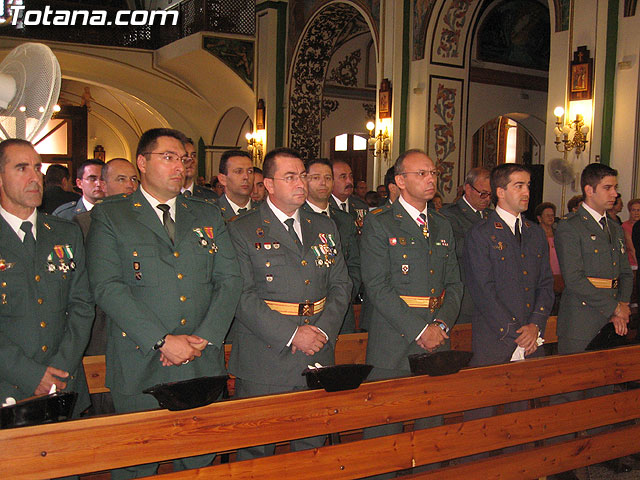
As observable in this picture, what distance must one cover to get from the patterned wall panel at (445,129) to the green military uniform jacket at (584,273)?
5.87 m

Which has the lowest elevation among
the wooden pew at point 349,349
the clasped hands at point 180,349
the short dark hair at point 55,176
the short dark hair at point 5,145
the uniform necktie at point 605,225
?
the wooden pew at point 349,349

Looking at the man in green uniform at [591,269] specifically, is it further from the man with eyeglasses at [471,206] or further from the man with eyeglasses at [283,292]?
the man with eyeglasses at [283,292]

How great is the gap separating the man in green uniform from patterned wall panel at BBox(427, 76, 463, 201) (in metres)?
5.83

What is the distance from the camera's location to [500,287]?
295cm

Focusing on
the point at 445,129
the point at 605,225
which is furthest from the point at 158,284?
the point at 445,129

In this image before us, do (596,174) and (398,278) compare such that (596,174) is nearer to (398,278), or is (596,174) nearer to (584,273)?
(584,273)

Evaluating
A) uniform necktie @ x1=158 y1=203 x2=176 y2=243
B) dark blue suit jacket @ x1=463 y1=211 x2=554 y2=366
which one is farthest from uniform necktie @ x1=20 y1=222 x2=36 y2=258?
dark blue suit jacket @ x1=463 y1=211 x2=554 y2=366

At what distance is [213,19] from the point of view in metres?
11.6

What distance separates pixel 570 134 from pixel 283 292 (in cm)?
574

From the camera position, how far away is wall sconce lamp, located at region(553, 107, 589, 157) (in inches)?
278

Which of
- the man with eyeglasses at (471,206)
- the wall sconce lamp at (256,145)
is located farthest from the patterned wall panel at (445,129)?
the man with eyeglasses at (471,206)

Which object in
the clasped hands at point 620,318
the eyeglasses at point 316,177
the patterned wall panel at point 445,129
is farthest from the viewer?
the patterned wall panel at point 445,129

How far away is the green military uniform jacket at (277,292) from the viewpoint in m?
2.44

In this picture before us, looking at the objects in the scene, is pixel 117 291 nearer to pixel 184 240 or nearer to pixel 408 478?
pixel 184 240
